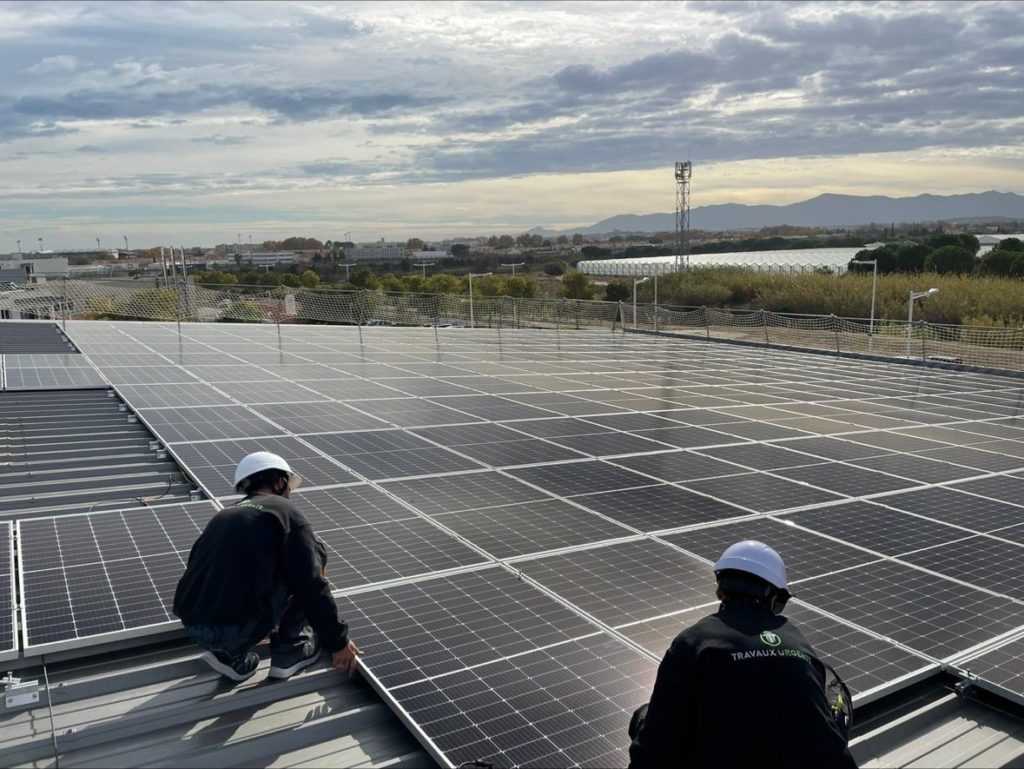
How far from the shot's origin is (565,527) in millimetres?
8375

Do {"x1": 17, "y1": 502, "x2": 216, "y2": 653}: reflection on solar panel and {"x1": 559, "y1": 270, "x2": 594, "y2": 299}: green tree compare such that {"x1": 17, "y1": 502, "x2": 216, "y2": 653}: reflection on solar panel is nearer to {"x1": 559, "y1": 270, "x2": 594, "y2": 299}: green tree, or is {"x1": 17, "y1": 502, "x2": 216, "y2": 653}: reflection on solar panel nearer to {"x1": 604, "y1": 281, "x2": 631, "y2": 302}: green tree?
{"x1": 604, "y1": 281, "x2": 631, "y2": 302}: green tree

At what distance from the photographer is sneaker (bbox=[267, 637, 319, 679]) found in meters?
5.36

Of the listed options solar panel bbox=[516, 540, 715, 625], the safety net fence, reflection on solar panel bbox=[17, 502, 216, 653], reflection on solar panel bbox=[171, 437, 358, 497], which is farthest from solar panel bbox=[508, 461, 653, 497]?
the safety net fence

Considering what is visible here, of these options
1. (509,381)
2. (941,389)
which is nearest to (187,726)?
(509,381)

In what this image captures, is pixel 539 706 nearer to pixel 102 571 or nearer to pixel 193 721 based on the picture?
pixel 193 721

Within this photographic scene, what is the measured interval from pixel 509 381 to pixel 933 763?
14.2 metres

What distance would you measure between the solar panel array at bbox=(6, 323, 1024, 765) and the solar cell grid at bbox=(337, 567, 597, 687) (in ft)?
0.08

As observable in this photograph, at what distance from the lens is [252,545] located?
495 cm

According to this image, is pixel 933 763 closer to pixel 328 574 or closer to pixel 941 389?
pixel 328 574

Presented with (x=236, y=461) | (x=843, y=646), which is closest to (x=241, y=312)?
(x=236, y=461)

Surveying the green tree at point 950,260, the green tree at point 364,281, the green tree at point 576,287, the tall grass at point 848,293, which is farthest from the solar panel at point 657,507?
the green tree at point 950,260

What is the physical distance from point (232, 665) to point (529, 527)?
145 inches

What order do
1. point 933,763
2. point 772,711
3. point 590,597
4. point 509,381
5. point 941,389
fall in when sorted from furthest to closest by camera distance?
point 941,389 → point 509,381 → point 590,597 → point 933,763 → point 772,711

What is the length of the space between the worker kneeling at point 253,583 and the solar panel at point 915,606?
3959mm
